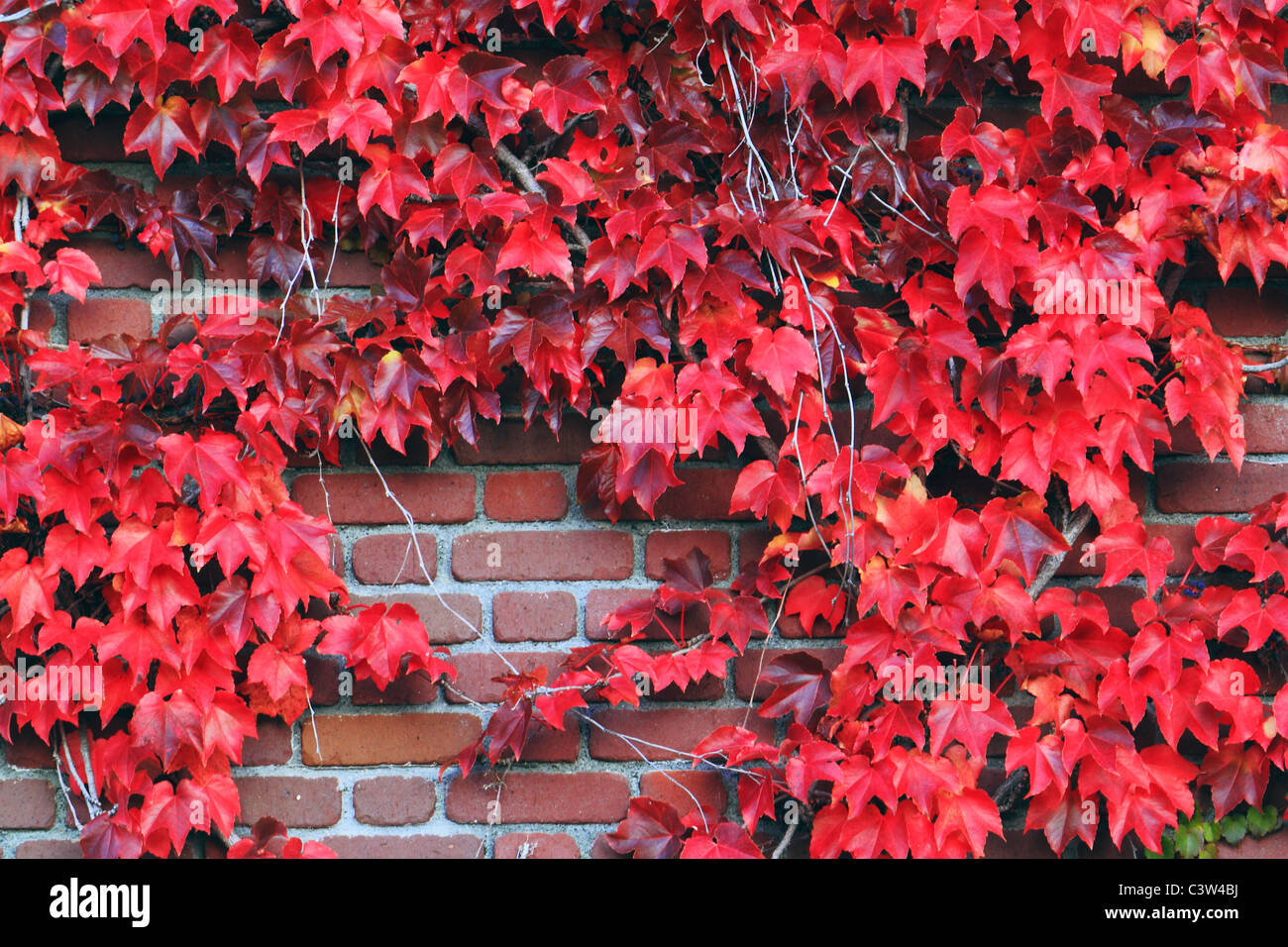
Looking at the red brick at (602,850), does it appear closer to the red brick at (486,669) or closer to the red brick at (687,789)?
the red brick at (687,789)

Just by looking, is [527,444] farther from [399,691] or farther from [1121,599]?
[1121,599]

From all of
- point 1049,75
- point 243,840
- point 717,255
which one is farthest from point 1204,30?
point 243,840

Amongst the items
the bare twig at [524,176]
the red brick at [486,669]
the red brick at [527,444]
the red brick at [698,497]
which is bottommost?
the red brick at [486,669]

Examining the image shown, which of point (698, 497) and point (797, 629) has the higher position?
point (698, 497)

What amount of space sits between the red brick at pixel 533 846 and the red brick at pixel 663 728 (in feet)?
0.42

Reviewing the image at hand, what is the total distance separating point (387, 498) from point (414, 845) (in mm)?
480

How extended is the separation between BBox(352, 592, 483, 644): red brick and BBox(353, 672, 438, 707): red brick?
6 cm

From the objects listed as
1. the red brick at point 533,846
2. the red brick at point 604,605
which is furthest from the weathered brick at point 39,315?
the red brick at point 533,846

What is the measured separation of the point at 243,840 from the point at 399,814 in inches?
7.9

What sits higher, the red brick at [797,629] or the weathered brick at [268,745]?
the red brick at [797,629]

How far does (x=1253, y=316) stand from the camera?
1396mm

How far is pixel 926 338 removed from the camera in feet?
4.22

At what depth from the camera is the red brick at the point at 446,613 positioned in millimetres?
1380

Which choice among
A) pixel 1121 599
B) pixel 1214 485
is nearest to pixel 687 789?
pixel 1121 599
